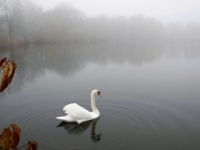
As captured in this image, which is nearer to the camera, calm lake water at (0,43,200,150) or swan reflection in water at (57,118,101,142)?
calm lake water at (0,43,200,150)

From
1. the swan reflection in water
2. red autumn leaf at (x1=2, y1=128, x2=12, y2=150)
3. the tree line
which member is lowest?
the swan reflection in water

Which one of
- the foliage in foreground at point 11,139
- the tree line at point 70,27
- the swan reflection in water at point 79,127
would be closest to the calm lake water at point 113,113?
the swan reflection in water at point 79,127

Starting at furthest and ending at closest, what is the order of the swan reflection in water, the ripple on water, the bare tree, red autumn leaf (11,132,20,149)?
1. the bare tree
2. the swan reflection in water
3. the ripple on water
4. red autumn leaf (11,132,20,149)

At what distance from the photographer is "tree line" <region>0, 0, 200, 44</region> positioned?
45.7 meters

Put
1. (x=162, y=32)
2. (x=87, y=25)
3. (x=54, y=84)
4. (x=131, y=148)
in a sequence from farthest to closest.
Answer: (x=162, y=32) → (x=87, y=25) → (x=54, y=84) → (x=131, y=148)

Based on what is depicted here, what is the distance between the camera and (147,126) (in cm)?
671

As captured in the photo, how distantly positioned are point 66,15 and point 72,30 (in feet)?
20.6

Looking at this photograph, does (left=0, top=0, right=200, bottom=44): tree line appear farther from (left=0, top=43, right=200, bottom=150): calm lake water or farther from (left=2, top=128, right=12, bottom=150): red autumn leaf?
(left=2, top=128, right=12, bottom=150): red autumn leaf

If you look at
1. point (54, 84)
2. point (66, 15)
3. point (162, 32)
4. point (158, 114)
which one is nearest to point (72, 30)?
point (66, 15)

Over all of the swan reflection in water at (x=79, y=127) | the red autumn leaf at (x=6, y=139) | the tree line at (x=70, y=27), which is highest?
the tree line at (x=70, y=27)

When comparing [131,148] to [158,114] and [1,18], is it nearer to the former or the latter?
[158,114]

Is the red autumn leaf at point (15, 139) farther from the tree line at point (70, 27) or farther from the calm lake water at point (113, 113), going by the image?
the tree line at point (70, 27)

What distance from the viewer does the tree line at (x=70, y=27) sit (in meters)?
45.7

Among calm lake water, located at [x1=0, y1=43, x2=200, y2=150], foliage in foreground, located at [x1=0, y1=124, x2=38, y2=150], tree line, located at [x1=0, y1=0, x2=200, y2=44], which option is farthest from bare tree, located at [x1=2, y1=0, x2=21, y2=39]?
foliage in foreground, located at [x1=0, y1=124, x2=38, y2=150]
